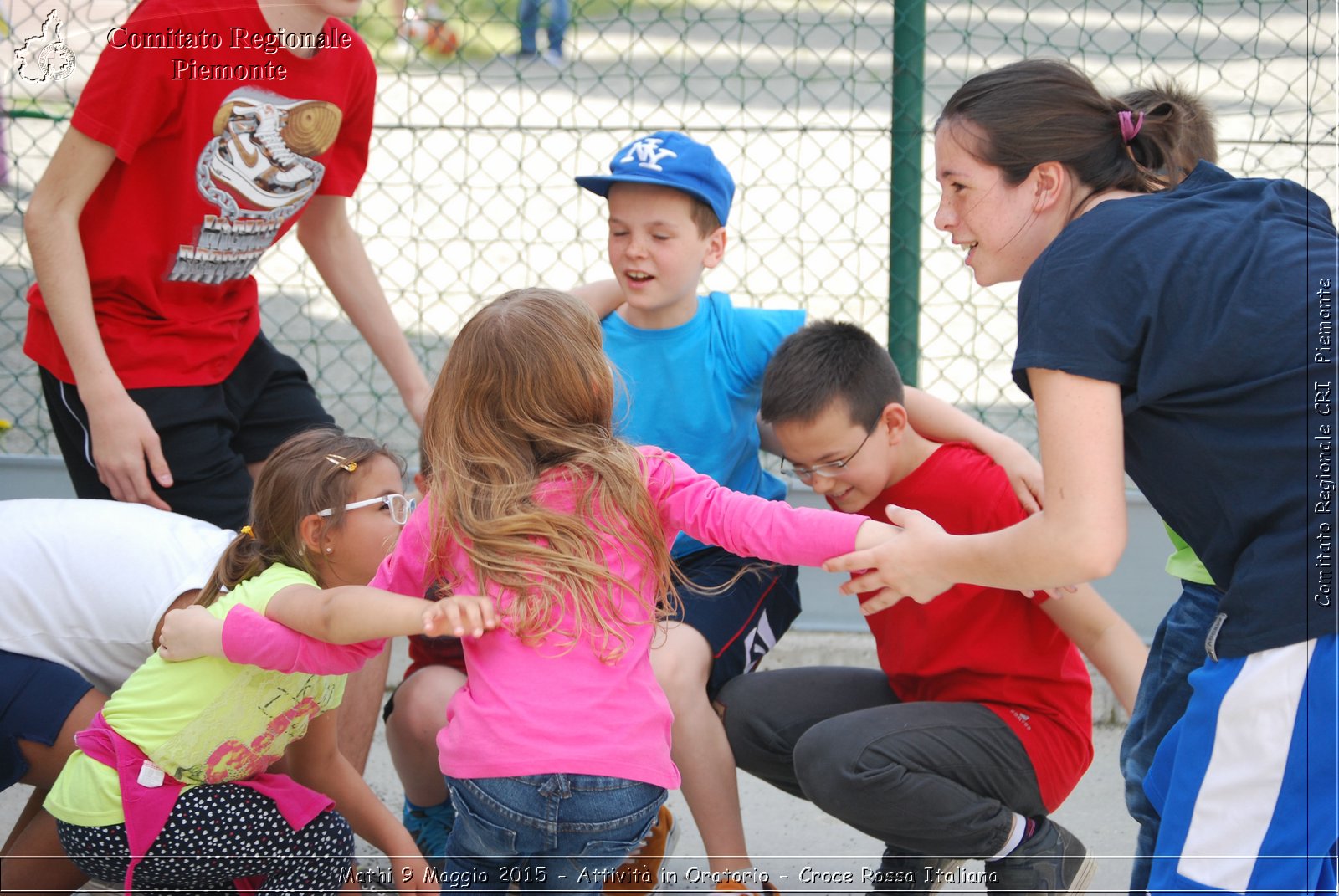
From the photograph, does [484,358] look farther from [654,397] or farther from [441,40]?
[441,40]

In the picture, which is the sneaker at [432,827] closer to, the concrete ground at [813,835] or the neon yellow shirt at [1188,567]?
the concrete ground at [813,835]

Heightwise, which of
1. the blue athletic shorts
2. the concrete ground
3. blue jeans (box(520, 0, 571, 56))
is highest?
blue jeans (box(520, 0, 571, 56))

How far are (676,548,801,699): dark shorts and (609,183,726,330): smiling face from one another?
527 mm

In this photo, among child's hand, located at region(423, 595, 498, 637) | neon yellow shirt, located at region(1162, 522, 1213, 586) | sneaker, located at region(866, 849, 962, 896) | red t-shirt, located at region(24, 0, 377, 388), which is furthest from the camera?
red t-shirt, located at region(24, 0, 377, 388)

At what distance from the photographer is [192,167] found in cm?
256

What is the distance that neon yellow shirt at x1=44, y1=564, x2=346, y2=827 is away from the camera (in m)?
2.08

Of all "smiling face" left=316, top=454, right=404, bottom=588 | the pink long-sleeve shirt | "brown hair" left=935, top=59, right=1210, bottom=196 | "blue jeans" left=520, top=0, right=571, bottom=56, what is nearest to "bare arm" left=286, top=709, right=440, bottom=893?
"smiling face" left=316, top=454, right=404, bottom=588

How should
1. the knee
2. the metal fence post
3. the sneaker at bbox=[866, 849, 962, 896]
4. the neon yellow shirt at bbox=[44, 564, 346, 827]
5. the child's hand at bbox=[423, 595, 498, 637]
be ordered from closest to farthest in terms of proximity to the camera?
the child's hand at bbox=[423, 595, 498, 637], the neon yellow shirt at bbox=[44, 564, 346, 827], the knee, the sneaker at bbox=[866, 849, 962, 896], the metal fence post

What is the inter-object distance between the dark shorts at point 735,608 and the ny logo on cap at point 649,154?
822 millimetres

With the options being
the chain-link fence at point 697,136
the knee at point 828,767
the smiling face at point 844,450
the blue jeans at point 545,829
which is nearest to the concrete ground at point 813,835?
the knee at point 828,767

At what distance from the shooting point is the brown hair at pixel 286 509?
A: 2.20 meters

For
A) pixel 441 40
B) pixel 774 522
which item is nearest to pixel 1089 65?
pixel 441 40

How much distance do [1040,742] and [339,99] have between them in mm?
1920

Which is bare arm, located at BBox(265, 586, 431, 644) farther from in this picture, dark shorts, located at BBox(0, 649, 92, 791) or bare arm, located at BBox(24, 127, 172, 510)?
bare arm, located at BBox(24, 127, 172, 510)
